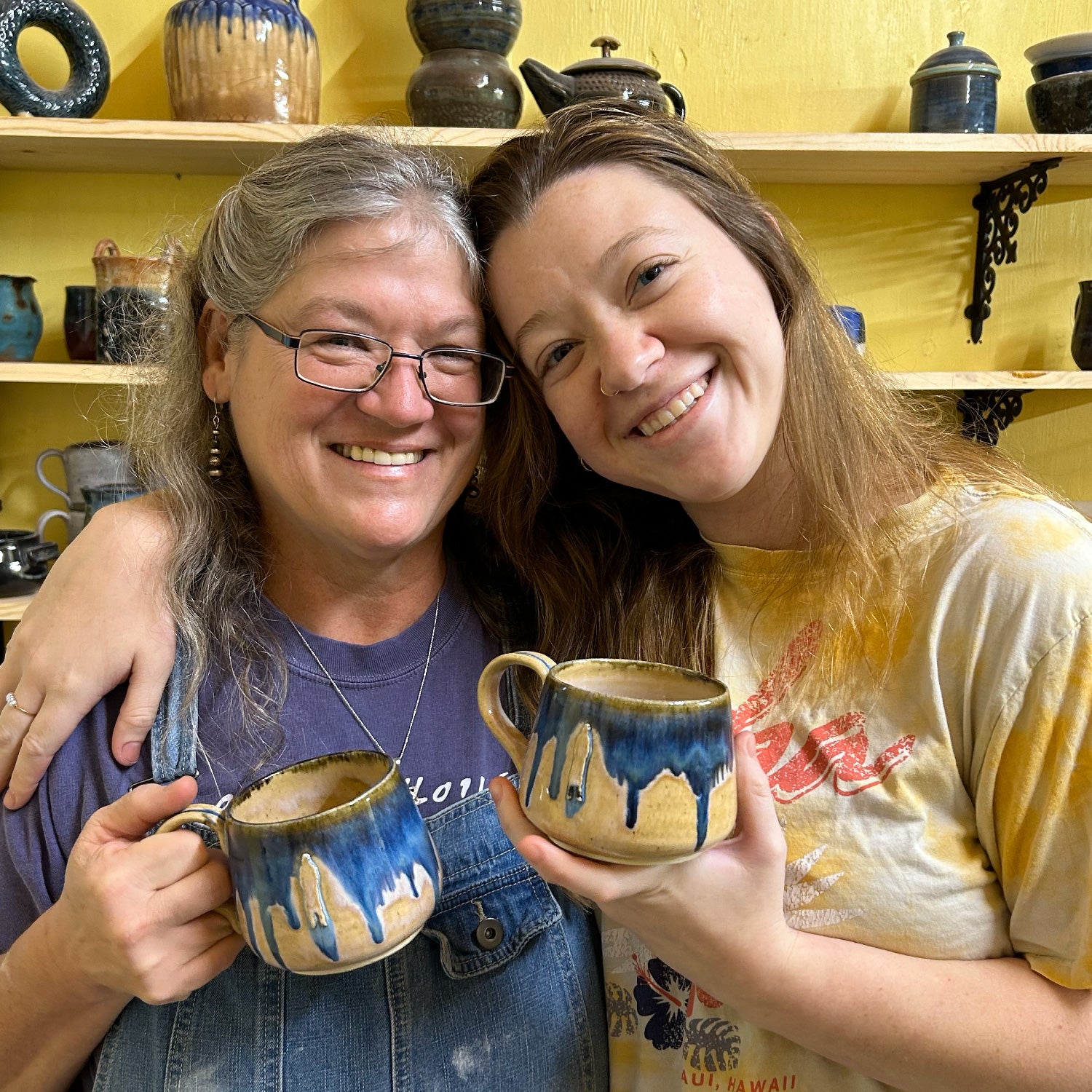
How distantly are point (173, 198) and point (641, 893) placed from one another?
6.82 feet

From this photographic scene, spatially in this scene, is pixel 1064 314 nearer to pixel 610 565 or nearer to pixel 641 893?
pixel 610 565

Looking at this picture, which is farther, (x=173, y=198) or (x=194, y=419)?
(x=173, y=198)

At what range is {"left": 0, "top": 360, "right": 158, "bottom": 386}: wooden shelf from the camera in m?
1.97

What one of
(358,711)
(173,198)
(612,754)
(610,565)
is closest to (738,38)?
(173,198)

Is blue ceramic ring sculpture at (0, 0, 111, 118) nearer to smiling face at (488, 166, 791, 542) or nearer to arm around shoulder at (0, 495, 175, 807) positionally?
arm around shoulder at (0, 495, 175, 807)

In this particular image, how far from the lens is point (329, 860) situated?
2.23ft

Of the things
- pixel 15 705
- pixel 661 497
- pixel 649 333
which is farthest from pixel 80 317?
pixel 649 333

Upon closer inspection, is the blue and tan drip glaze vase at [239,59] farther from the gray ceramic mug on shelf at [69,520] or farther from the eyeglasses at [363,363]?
the eyeglasses at [363,363]

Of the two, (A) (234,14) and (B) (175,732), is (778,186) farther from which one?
(B) (175,732)

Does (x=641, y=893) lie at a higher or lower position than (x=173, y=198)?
lower

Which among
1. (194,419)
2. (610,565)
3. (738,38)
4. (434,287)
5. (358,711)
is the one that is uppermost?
(738,38)

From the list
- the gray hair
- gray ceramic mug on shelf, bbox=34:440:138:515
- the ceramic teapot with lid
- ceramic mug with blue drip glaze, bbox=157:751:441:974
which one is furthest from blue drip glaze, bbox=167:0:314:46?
ceramic mug with blue drip glaze, bbox=157:751:441:974

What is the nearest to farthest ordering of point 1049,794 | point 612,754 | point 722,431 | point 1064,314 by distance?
1. point 612,754
2. point 1049,794
3. point 722,431
4. point 1064,314

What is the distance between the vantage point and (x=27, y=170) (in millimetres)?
2250
